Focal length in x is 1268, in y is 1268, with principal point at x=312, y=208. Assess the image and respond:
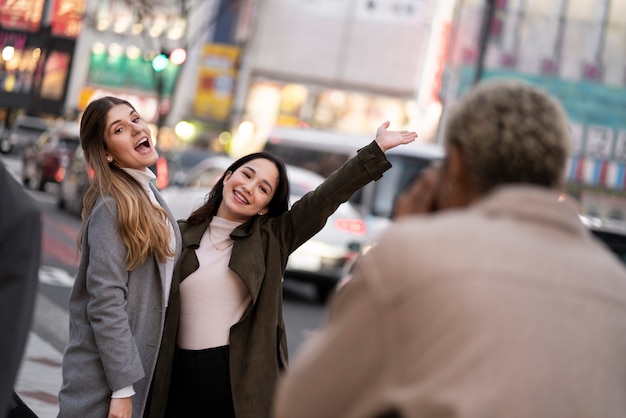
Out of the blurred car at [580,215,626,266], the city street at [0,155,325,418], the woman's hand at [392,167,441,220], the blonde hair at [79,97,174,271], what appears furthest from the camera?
the blurred car at [580,215,626,266]

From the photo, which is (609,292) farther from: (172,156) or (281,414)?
(172,156)

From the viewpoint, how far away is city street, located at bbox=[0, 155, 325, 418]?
7408mm

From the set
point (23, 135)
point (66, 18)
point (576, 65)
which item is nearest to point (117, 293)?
point (23, 135)

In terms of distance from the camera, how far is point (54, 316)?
10711mm

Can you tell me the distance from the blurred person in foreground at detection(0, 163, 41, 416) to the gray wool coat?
4.73 ft

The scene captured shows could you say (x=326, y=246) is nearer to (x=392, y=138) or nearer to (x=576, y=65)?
(x=392, y=138)

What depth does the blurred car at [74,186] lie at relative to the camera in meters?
23.6

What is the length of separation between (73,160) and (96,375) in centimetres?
2123

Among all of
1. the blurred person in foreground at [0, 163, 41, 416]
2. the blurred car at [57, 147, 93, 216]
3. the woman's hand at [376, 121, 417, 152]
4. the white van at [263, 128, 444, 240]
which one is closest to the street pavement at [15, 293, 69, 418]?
the woman's hand at [376, 121, 417, 152]

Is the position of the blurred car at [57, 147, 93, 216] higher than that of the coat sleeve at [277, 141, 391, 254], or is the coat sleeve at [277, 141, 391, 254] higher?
the coat sleeve at [277, 141, 391, 254]

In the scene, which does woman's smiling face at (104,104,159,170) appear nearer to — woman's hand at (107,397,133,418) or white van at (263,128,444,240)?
woman's hand at (107,397,133,418)

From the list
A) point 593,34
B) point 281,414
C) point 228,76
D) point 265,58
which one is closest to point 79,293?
point 281,414

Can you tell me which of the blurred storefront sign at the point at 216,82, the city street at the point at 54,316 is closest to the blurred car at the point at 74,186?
the city street at the point at 54,316

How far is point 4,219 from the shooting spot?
94.7 inches
